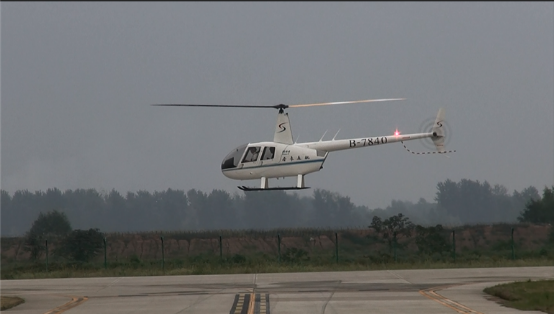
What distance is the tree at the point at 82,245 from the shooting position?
225 feet

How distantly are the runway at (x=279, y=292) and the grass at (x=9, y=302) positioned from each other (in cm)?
36

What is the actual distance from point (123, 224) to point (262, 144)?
316 feet

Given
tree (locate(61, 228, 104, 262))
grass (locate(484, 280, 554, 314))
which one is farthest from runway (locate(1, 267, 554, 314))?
tree (locate(61, 228, 104, 262))

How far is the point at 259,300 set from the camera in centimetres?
3150

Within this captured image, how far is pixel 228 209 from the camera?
496 ft

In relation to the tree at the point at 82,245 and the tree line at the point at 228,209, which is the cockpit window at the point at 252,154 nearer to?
the tree at the point at 82,245

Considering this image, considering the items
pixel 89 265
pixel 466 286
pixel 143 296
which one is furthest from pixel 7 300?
pixel 89 265

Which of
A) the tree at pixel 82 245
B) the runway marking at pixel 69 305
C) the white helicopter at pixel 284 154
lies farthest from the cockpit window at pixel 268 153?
the tree at pixel 82 245

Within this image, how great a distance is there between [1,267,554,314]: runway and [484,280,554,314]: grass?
0.65 m

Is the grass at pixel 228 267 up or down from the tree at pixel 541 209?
down

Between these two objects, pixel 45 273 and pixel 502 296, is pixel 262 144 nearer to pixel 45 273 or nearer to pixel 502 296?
pixel 45 273

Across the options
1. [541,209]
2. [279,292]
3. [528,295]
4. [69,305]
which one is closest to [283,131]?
[279,292]

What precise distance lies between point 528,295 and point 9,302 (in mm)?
18647

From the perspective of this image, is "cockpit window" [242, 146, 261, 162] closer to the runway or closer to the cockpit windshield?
the cockpit windshield
